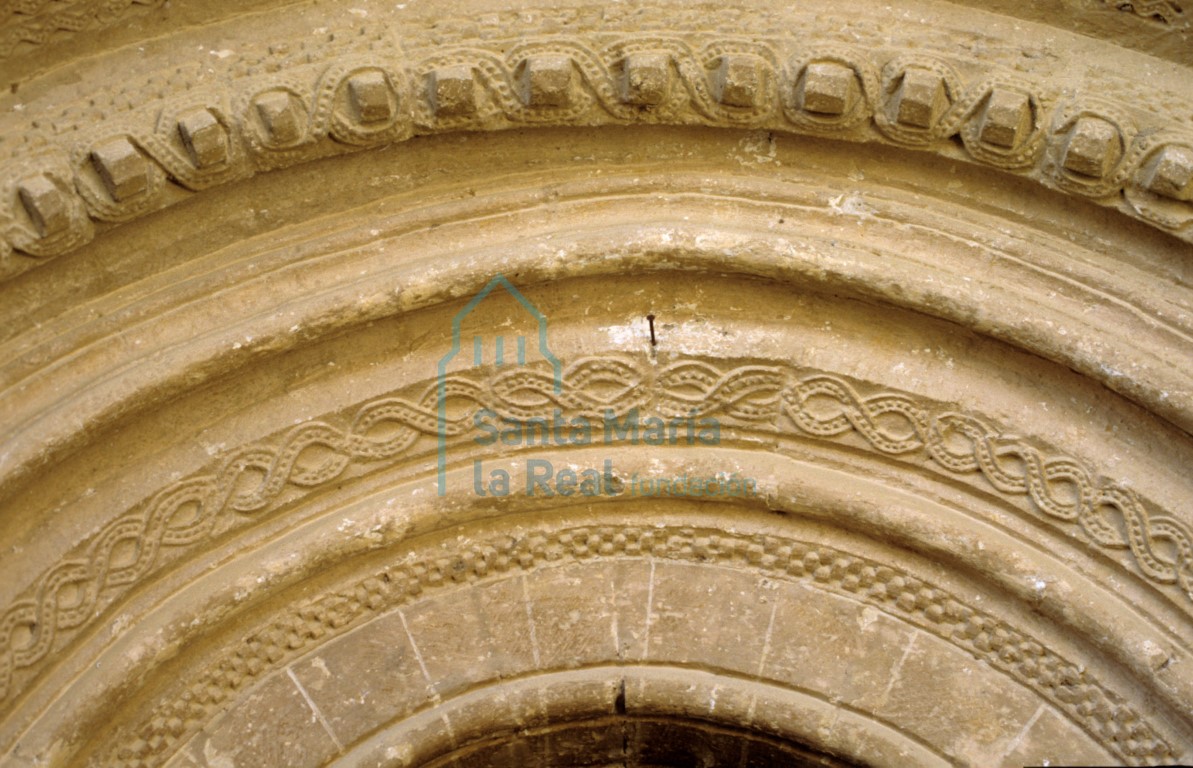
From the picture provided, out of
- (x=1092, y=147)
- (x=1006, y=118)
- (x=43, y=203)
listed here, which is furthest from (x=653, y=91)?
(x=43, y=203)

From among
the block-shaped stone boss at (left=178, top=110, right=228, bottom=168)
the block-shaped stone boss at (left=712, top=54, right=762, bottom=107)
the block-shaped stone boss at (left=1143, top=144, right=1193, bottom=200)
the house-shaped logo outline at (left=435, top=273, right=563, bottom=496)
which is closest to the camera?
the block-shaped stone boss at (left=178, top=110, right=228, bottom=168)

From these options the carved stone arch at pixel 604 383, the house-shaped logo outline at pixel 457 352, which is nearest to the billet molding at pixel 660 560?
the carved stone arch at pixel 604 383

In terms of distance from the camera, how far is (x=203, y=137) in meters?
3.08

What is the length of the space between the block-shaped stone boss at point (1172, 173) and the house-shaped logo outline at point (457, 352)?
157cm

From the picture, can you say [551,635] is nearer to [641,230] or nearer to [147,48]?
[641,230]

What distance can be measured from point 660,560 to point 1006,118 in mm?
1431

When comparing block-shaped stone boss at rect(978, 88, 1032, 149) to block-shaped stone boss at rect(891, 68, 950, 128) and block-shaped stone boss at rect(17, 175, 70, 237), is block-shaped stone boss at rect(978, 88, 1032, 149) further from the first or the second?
block-shaped stone boss at rect(17, 175, 70, 237)

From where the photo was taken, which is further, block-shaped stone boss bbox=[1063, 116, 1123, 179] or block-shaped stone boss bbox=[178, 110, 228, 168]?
block-shaped stone boss bbox=[1063, 116, 1123, 179]

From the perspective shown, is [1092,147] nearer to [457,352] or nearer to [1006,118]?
[1006,118]

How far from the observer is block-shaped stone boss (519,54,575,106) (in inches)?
128

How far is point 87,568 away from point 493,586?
99 cm

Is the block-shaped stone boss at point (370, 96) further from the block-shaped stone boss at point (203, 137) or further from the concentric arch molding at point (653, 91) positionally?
the block-shaped stone boss at point (203, 137)

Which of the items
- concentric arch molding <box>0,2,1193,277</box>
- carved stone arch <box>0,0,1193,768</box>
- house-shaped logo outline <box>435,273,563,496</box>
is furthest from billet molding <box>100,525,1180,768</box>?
concentric arch molding <box>0,2,1193,277</box>

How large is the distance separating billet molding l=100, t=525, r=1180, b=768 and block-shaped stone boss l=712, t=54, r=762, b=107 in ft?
3.67
